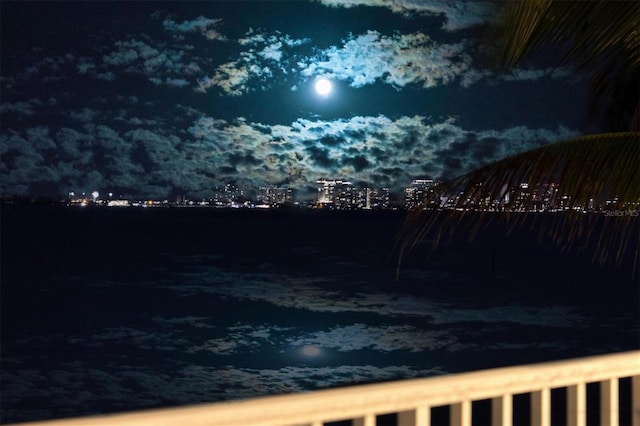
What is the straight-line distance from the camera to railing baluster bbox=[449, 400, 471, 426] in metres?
A: 2.03

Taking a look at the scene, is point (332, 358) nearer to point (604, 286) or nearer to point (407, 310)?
point (407, 310)

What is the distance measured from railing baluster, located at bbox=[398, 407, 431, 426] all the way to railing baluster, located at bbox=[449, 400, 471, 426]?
0.12 m

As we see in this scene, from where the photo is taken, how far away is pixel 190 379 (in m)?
24.7

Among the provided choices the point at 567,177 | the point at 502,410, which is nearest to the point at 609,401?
the point at 502,410

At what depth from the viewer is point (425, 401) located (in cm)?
193

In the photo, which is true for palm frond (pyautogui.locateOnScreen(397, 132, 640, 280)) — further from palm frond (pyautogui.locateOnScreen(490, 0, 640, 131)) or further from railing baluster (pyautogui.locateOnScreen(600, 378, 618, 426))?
railing baluster (pyautogui.locateOnScreen(600, 378, 618, 426))

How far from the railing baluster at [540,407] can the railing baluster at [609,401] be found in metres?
0.22

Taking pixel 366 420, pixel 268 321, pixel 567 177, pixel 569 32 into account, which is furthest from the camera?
pixel 268 321

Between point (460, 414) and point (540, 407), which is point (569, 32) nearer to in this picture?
point (540, 407)

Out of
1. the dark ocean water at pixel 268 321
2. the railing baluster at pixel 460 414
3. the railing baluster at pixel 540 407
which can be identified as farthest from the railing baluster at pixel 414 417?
the dark ocean water at pixel 268 321

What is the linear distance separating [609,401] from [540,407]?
274 mm

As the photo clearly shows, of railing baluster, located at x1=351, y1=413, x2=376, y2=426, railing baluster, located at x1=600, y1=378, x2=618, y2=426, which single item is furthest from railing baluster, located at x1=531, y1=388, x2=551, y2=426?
railing baluster, located at x1=351, y1=413, x2=376, y2=426

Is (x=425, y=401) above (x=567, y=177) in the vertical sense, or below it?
below

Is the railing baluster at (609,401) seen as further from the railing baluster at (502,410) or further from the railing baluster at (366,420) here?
the railing baluster at (366,420)
